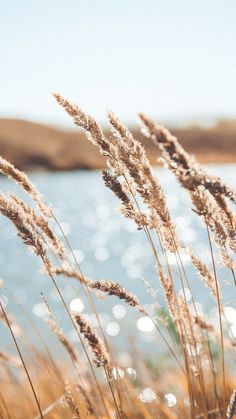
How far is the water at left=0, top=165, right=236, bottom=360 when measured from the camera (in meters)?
11.4

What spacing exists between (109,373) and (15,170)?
2.34 feet

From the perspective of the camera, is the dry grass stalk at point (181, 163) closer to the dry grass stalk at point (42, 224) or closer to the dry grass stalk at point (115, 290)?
the dry grass stalk at point (115, 290)

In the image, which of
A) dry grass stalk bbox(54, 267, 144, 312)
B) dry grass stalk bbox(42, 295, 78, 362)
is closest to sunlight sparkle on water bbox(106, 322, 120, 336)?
dry grass stalk bbox(42, 295, 78, 362)

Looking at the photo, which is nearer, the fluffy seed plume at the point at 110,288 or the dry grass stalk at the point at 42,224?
the fluffy seed plume at the point at 110,288

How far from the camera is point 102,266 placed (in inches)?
939

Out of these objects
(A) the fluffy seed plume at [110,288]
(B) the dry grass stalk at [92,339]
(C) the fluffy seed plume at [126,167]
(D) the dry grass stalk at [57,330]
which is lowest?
(B) the dry grass stalk at [92,339]

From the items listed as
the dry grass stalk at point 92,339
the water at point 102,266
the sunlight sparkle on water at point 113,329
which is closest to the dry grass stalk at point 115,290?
the dry grass stalk at point 92,339

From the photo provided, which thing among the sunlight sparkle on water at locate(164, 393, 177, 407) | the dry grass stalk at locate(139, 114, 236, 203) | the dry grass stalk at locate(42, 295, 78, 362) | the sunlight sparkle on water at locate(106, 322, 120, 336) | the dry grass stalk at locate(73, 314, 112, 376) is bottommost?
the dry grass stalk at locate(73, 314, 112, 376)

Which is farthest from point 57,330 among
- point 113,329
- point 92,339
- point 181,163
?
point 113,329

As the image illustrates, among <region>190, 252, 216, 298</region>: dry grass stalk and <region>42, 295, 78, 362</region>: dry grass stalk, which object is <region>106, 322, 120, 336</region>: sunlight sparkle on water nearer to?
<region>42, 295, 78, 362</region>: dry grass stalk

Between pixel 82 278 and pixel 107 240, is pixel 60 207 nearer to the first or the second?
pixel 107 240

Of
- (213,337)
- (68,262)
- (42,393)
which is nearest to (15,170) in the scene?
(68,262)

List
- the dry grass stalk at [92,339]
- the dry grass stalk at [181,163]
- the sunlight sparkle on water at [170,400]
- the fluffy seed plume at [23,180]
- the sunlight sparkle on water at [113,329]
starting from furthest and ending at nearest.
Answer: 1. the sunlight sparkle on water at [113,329]
2. the sunlight sparkle on water at [170,400]
3. the fluffy seed plume at [23,180]
4. the dry grass stalk at [92,339]
5. the dry grass stalk at [181,163]

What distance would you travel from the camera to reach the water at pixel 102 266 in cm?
1139
